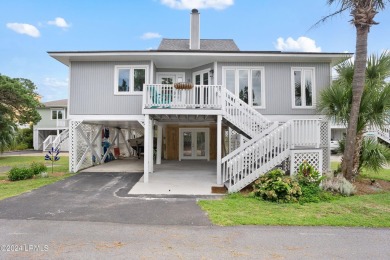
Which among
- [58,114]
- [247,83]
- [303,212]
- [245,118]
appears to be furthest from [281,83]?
[58,114]

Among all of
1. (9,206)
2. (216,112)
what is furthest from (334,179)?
(9,206)

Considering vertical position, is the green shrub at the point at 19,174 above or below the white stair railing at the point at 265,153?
below

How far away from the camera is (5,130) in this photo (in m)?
21.6

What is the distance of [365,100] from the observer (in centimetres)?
913

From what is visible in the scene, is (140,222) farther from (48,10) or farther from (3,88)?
(48,10)

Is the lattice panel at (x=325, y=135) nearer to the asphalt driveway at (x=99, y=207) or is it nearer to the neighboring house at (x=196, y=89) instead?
the neighboring house at (x=196, y=89)

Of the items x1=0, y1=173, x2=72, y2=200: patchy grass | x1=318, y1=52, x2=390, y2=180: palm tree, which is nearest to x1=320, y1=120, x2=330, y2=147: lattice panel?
x1=318, y1=52, x2=390, y2=180: palm tree

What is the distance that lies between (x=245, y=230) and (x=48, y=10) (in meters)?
18.9

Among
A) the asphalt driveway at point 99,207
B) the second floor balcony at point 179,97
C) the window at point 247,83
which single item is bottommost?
the asphalt driveway at point 99,207


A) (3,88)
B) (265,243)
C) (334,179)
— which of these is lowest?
(265,243)

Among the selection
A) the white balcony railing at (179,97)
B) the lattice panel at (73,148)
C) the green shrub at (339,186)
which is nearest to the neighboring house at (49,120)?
the lattice panel at (73,148)

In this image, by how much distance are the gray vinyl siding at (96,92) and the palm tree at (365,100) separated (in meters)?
8.20

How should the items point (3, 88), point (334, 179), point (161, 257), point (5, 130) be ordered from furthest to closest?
1. point (5, 130)
2. point (3, 88)
3. point (334, 179)
4. point (161, 257)

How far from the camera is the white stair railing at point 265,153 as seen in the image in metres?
8.77
